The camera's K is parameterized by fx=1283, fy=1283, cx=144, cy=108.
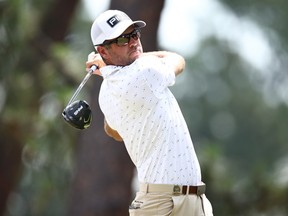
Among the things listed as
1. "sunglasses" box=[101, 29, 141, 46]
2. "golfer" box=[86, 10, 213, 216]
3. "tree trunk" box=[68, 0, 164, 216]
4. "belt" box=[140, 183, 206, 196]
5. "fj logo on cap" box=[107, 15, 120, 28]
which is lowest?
"tree trunk" box=[68, 0, 164, 216]

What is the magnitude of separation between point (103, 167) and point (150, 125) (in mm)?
9150

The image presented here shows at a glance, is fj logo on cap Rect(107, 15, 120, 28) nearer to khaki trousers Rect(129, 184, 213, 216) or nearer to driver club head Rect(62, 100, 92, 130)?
driver club head Rect(62, 100, 92, 130)

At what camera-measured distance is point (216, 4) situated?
40375 millimetres

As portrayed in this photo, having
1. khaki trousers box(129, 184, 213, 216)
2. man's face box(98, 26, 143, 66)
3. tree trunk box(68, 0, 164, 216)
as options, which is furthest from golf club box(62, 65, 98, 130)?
tree trunk box(68, 0, 164, 216)

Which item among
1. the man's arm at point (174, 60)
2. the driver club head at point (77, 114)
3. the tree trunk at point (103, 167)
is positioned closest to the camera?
the driver club head at point (77, 114)

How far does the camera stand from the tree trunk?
17891 millimetres

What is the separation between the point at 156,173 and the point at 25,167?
57.3 feet

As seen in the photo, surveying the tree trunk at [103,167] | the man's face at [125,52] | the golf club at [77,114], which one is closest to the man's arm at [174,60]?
the man's face at [125,52]

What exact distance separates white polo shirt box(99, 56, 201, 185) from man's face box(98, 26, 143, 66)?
0.10 meters

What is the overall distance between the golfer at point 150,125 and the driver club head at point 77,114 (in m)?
0.24

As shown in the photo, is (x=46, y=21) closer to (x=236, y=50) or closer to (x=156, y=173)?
(x=156, y=173)

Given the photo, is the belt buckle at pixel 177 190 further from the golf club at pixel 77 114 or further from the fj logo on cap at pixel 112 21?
the fj logo on cap at pixel 112 21

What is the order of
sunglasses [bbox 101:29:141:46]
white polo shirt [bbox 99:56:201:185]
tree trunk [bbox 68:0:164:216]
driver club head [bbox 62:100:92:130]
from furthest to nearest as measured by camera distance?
tree trunk [bbox 68:0:164:216] → driver club head [bbox 62:100:92:130] → sunglasses [bbox 101:29:141:46] → white polo shirt [bbox 99:56:201:185]

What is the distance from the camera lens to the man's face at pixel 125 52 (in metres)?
9.12
